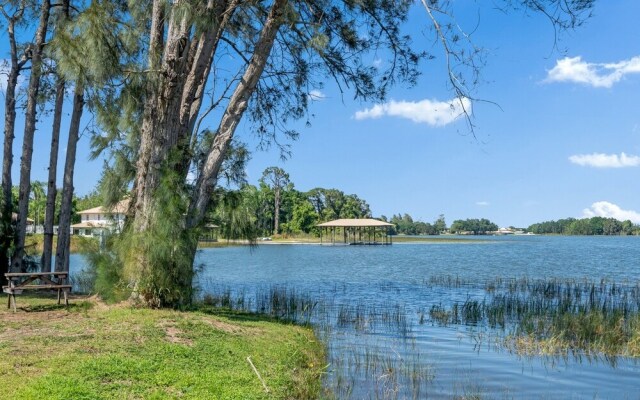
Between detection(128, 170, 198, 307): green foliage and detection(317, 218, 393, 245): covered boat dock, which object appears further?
detection(317, 218, 393, 245): covered boat dock

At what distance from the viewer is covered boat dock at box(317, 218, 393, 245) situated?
59188 millimetres

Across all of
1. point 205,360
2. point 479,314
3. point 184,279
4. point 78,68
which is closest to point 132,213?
point 184,279

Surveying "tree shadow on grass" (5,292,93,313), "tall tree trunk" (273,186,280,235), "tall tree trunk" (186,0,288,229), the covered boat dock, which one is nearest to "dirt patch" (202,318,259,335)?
"tall tree trunk" (186,0,288,229)

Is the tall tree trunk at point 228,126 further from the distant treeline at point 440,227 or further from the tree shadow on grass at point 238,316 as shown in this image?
the distant treeline at point 440,227

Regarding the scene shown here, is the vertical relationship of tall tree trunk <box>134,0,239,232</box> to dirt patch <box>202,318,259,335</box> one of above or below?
above

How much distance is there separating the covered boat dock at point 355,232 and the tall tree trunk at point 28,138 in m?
45.1

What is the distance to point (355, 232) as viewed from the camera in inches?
2913

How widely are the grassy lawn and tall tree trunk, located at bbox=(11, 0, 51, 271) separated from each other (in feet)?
11.1

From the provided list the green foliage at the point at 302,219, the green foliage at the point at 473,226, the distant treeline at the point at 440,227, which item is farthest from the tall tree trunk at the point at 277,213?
the green foliage at the point at 473,226

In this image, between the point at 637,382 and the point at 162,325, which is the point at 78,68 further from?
the point at 637,382

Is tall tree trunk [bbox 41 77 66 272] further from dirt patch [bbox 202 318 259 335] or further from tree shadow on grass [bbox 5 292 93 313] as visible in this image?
dirt patch [bbox 202 318 259 335]

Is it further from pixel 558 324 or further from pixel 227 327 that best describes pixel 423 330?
pixel 227 327

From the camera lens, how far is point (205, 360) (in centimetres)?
619

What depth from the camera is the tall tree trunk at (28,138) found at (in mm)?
11969
